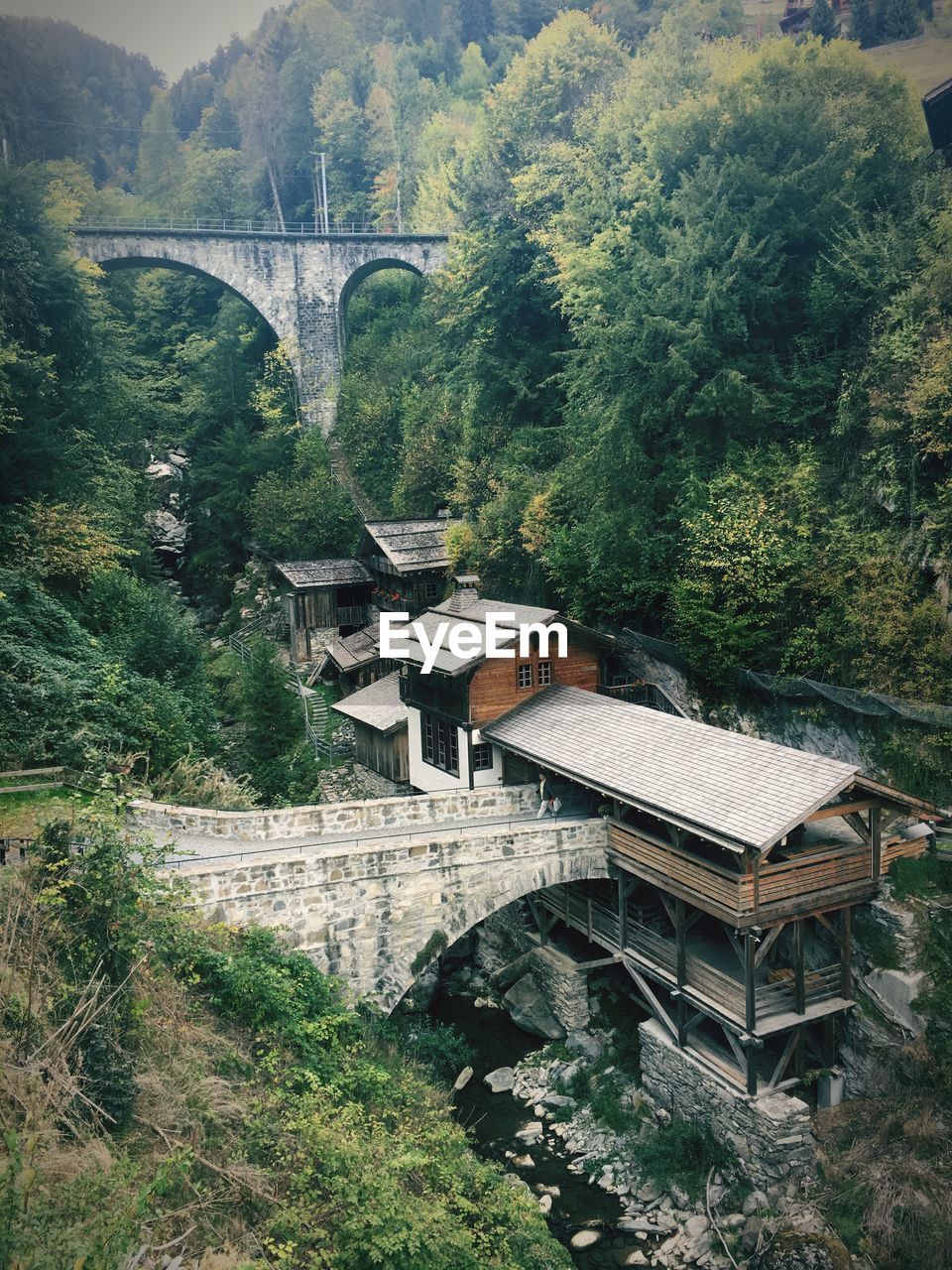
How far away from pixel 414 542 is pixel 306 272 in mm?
21622

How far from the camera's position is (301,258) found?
47.1 metres

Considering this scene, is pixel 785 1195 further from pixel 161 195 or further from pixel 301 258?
pixel 161 195

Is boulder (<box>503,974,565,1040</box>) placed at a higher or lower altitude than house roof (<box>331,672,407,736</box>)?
lower

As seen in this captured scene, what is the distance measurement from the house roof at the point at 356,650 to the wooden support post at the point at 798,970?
20.0 meters

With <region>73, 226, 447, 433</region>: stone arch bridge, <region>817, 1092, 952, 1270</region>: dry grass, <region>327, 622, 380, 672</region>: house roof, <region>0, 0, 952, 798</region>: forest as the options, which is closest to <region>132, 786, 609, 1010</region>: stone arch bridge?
<region>0, 0, 952, 798</region>: forest

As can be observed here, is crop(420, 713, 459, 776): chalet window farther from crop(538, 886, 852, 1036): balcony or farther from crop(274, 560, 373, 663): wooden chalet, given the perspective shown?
crop(274, 560, 373, 663): wooden chalet

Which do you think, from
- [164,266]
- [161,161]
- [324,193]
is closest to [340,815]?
[164,266]

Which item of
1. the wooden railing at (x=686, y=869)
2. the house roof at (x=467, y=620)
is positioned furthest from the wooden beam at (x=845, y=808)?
the house roof at (x=467, y=620)

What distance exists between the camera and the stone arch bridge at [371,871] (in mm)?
15859

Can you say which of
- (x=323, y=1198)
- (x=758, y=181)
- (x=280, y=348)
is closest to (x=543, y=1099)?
(x=323, y=1198)

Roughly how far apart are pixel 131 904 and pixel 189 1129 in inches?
125

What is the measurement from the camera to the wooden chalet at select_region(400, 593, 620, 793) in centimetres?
2173

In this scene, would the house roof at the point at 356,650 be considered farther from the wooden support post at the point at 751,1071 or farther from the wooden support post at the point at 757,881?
the wooden support post at the point at 751,1071

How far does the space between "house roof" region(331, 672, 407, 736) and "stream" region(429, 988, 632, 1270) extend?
26.2 ft
